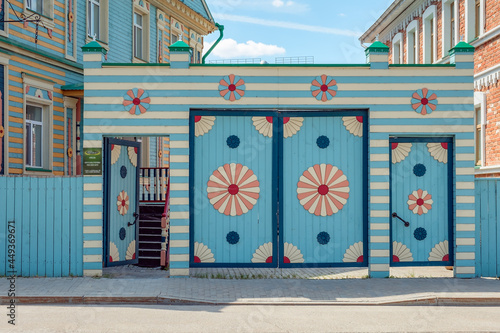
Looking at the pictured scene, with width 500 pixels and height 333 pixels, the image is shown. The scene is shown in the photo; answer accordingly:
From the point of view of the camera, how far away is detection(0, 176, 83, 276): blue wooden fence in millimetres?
10344

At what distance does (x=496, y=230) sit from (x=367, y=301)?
141 inches

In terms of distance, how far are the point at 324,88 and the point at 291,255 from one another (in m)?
2.98

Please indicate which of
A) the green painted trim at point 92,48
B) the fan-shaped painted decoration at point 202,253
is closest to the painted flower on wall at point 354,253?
the fan-shaped painted decoration at point 202,253

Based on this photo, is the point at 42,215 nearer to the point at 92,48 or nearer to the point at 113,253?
the point at 113,253

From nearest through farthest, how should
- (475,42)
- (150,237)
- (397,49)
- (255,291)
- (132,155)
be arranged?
(255,291) < (132,155) < (150,237) < (475,42) < (397,49)

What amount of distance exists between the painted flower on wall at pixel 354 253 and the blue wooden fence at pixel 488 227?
2.10 metres

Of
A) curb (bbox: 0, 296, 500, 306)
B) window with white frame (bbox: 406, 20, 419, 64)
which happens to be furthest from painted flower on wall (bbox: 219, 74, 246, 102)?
window with white frame (bbox: 406, 20, 419, 64)

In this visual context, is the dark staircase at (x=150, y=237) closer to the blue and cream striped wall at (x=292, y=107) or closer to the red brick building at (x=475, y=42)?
the blue and cream striped wall at (x=292, y=107)

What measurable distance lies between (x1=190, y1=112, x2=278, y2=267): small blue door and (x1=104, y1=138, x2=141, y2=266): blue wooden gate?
5.33 ft

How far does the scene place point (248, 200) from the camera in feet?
34.9

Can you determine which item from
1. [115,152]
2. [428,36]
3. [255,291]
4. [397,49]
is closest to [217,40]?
[397,49]

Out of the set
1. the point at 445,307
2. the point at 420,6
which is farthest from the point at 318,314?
the point at 420,6

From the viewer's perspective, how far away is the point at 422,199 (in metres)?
10.8

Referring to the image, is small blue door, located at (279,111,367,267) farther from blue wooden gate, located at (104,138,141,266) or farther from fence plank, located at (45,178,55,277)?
fence plank, located at (45,178,55,277)
